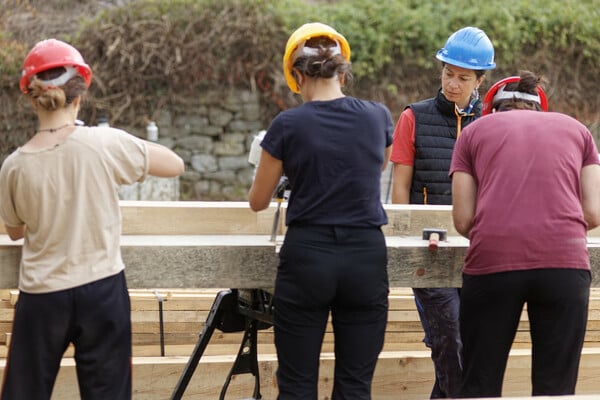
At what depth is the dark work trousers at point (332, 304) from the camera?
9.68ft

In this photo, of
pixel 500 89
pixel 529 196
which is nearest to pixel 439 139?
pixel 500 89

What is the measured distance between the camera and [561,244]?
3092 mm

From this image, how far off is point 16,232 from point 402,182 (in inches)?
71.7

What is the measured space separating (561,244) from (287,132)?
966mm

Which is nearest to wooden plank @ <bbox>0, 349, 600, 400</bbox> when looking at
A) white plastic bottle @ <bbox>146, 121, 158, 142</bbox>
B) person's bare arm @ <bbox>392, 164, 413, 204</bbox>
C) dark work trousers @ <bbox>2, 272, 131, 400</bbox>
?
person's bare arm @ <bbox>392, 164, 413, 204</bbox>

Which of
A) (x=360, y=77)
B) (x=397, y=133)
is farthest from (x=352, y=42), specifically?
(x=397, y=133)

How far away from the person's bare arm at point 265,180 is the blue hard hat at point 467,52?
4.45 feet

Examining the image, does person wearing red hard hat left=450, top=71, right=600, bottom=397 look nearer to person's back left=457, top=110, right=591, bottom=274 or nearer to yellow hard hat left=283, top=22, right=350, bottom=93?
person's back left=457, top=110, right=591, bottom=274

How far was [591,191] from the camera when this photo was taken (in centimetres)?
321

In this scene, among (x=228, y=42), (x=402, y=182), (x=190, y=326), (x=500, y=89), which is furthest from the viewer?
(x=228, y=42)

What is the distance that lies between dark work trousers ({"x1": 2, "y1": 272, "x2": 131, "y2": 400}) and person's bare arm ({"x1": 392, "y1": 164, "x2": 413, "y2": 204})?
162 cm

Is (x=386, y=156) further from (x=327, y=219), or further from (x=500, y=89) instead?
(x=500, y=89)

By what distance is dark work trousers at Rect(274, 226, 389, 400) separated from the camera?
2949 millimetres

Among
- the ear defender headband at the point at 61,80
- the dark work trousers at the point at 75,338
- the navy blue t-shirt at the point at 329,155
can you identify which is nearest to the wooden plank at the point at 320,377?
the dark work trousers at the point at 75,338
